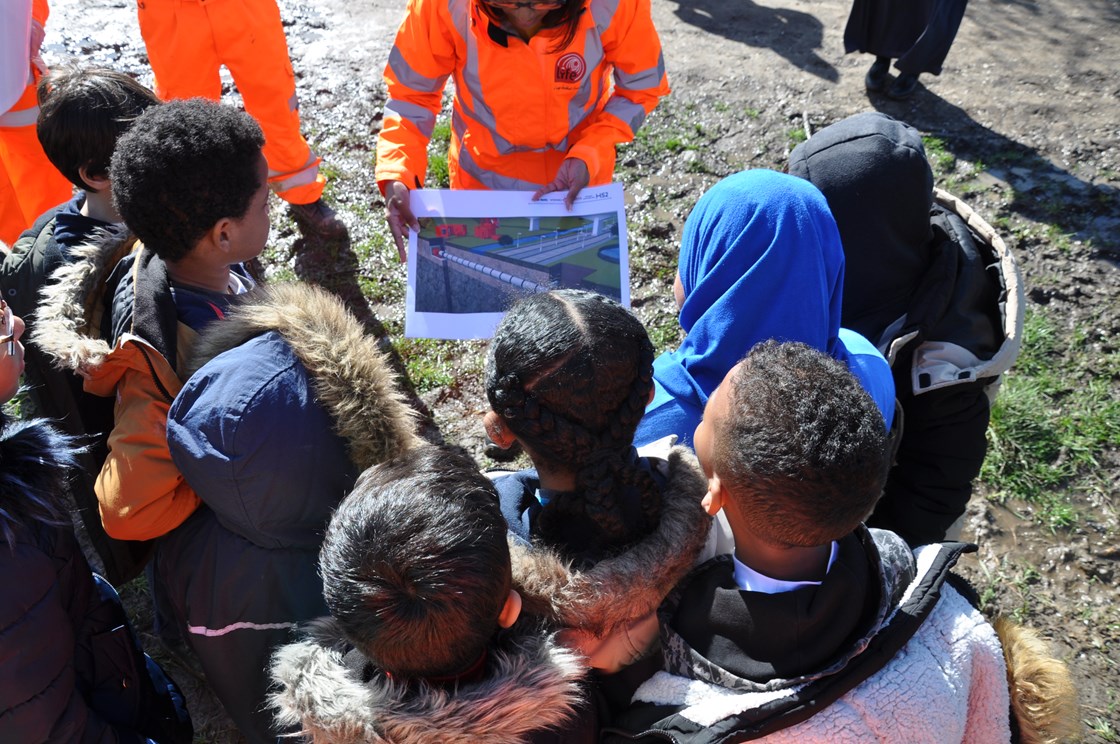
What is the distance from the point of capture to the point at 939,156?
4.35 m

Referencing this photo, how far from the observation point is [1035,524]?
2881 millimetres

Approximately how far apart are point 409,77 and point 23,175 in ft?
6.03

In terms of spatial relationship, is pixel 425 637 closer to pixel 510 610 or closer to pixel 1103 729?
pixel 510 610

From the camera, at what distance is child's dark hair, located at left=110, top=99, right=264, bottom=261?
5.74 ft

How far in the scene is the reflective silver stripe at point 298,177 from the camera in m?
3.88

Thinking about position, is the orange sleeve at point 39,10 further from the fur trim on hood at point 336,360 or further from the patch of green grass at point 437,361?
the fur trim on hood at point 336,360

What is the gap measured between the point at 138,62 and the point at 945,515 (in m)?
5.58

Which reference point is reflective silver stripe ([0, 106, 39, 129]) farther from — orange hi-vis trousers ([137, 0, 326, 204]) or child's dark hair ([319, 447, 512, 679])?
child's dark hair ([319, 447, 512, 679])

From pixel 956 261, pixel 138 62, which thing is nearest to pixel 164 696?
pixel 956 261

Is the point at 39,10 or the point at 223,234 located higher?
the point at 39,10

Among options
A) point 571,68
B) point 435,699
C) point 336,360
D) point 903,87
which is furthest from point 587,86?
point 903,87

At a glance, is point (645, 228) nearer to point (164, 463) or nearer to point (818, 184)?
point (818, 184)

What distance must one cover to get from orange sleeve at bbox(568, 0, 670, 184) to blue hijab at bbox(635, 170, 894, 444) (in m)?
0.69

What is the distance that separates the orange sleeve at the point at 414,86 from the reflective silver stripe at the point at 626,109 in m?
0.50
